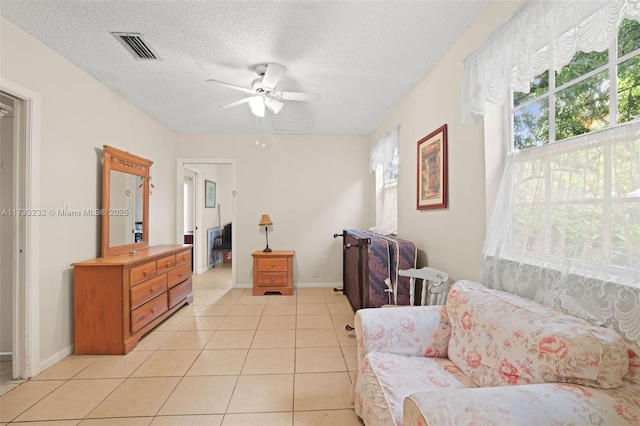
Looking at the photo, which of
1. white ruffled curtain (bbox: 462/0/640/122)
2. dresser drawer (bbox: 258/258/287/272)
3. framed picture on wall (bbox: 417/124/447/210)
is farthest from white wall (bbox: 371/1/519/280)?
dresser drawer (bbox: 258/258/287/272)

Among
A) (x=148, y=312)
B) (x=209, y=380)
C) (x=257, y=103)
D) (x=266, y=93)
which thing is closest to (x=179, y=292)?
(x=148, y=312)

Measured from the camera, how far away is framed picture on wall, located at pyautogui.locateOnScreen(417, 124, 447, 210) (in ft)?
7.15

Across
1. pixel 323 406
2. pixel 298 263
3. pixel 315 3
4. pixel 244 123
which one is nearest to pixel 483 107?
pixel 315 3

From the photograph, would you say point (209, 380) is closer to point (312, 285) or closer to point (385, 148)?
point (312, 285)

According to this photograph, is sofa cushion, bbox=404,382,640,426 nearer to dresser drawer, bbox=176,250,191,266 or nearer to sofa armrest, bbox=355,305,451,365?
sofa armrest, bbox=355,305,451,365

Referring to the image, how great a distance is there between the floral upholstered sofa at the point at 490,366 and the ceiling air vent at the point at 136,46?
8.13 ft

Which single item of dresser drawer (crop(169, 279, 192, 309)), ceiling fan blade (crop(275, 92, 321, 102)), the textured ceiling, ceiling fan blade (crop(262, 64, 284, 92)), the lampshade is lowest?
dresser drawer (crop(169, 279, 192, 309))

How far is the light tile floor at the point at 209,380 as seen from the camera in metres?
1.61

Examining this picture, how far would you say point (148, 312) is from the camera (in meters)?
2.66

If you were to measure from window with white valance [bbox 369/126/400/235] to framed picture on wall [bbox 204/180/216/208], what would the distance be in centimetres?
339

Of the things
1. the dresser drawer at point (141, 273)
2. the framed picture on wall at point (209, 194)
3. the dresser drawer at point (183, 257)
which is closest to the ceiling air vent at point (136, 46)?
the dresser drawer at point (141, 273)

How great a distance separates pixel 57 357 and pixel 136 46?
251 cm

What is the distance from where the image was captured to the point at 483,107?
1.61 m

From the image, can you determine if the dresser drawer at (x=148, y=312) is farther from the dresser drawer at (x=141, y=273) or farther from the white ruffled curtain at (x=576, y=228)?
the white ruffled curtain at (x=576, y=228)
